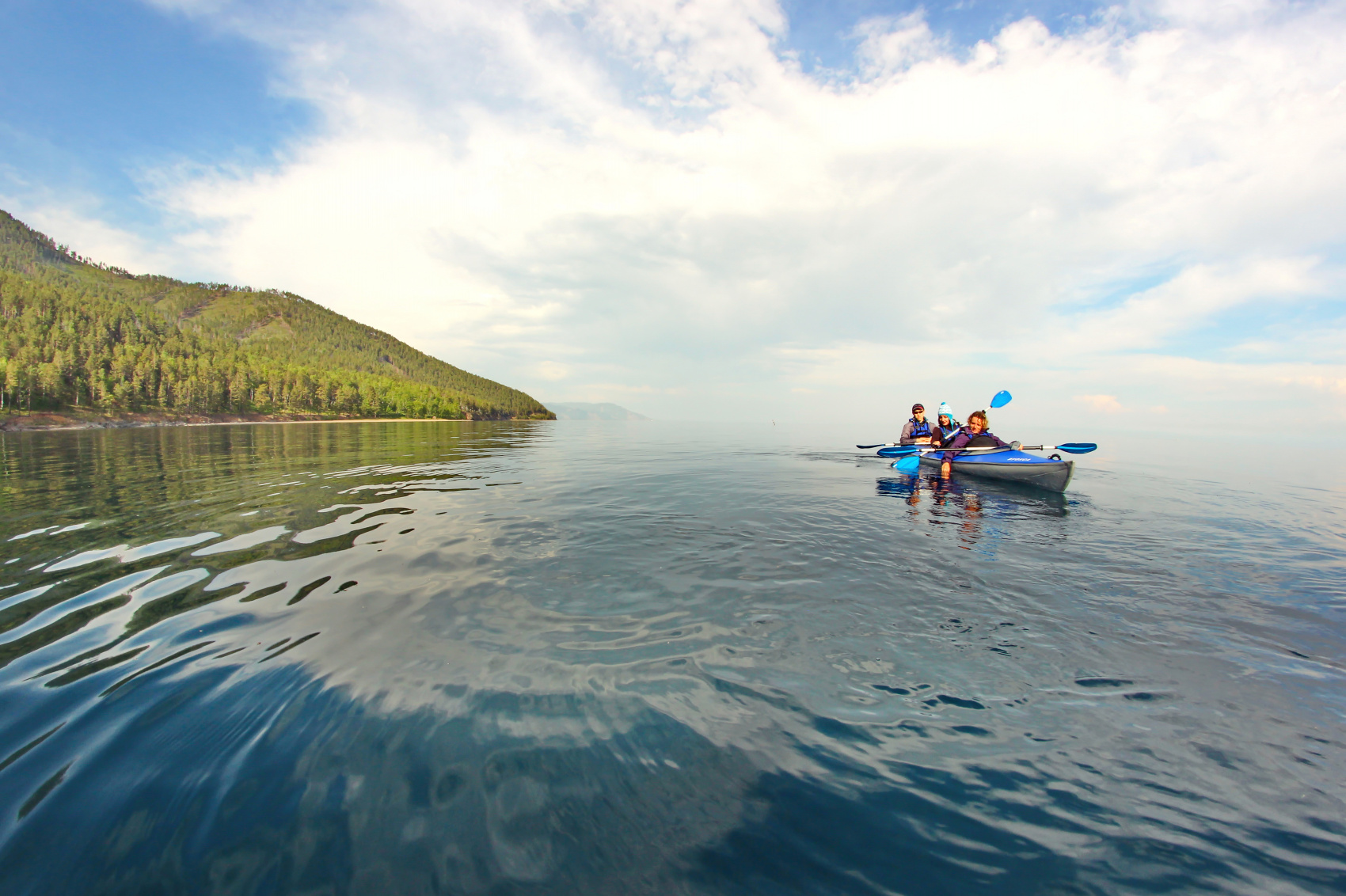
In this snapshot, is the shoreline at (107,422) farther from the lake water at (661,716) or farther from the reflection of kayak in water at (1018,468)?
the reflection of kayak in water at (1018,468)

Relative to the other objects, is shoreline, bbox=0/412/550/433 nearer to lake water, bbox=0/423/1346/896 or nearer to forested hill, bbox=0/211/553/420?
forested hill, bbox=0/211/553/420

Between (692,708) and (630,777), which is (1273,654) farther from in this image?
(630,777)

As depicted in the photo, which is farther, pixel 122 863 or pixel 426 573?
A: pixel 426 573

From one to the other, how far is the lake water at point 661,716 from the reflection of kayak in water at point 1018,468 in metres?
7.29

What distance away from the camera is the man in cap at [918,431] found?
23797 millimetres

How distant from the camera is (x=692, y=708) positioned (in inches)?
177

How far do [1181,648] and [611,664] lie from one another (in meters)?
7.02

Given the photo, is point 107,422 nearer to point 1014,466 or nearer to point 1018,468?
point 1014,466

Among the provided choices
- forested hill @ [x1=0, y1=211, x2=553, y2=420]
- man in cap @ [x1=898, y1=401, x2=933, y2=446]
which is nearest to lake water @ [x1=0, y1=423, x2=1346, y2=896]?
man in cap @ [x1=898, y1=401, x2=933, y2=446]

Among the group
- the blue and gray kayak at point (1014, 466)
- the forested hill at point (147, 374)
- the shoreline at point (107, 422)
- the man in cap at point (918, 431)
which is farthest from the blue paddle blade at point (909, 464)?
the forested hill at point (147, 374)

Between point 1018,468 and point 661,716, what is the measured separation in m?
19.2

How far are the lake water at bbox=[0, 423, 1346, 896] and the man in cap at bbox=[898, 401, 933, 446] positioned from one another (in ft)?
46.5

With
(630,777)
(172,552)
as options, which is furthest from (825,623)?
(172,552)

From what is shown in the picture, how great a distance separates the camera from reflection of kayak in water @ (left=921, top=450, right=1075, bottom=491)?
16.9 meters
